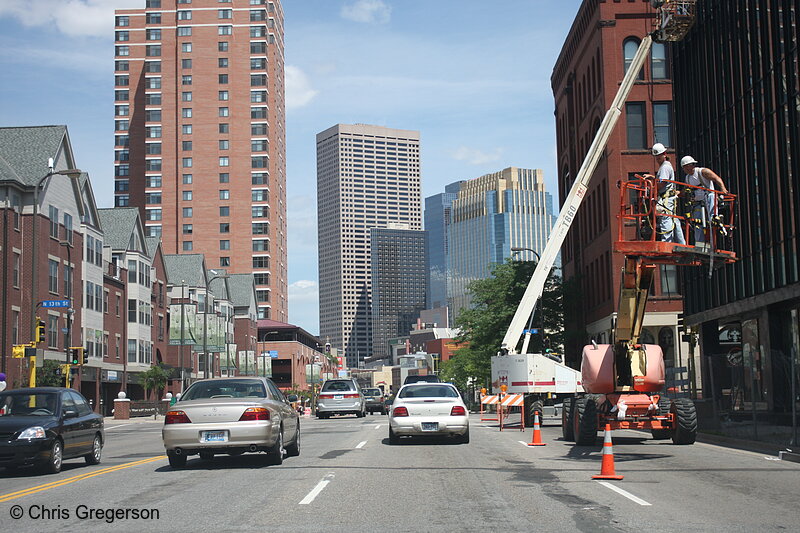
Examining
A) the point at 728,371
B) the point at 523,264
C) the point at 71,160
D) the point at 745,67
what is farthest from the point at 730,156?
the point at 71,160

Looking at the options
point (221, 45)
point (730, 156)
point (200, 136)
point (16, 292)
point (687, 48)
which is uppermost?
point (221, 45)

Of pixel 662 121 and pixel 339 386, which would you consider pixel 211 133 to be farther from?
pixel 339 386

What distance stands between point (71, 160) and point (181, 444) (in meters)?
45.1

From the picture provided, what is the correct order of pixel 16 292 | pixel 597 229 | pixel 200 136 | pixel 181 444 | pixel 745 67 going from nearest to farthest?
pixel 181 444 → pixel 745 67 → pixel 16 292 → pixel 597 229 → pixel 200 136

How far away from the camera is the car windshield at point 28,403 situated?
1734cm

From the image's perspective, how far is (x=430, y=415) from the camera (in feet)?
71.6

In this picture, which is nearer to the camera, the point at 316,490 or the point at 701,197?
the point at 316,490

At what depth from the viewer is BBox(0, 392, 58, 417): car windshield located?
17.3m

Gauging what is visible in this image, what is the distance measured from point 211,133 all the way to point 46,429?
4197 inches

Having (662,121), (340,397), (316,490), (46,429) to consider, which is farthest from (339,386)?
(316,490)

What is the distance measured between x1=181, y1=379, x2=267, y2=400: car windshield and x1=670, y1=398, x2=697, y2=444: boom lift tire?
9873 millimetres

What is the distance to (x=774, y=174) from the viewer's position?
30.4 m

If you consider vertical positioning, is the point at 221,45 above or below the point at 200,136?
above

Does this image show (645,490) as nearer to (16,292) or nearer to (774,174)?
(774,174)
